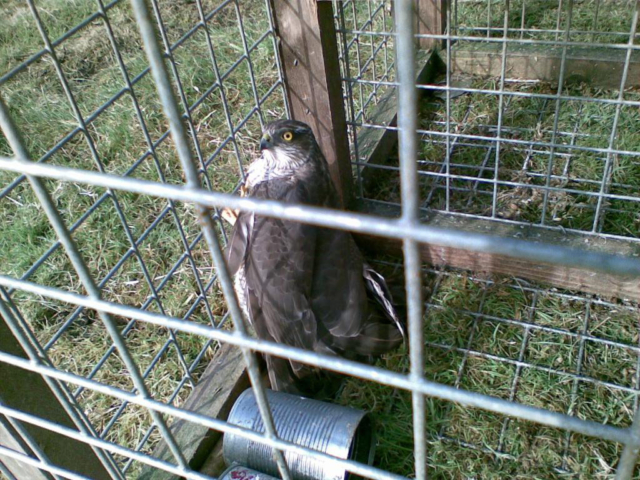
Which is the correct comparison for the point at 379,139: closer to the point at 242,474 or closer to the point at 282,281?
the point at 282,281

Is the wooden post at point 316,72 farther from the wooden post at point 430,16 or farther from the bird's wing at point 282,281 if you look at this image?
the wooden post at point 430,16

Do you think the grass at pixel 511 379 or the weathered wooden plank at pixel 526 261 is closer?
the grass at pixel 511 379

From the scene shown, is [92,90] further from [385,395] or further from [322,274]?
[385,395]

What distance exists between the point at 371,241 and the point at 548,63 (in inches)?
62.2

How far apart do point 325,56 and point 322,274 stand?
2.52 feet

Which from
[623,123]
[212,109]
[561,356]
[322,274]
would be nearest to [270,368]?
[322,274]

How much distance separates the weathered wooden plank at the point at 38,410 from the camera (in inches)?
53.1

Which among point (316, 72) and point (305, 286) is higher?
point (316, 72)

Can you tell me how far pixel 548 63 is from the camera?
3283mm

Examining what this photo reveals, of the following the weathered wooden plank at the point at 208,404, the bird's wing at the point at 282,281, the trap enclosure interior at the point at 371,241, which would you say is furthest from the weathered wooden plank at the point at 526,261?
the weathered wooden plank at the point at 208,404

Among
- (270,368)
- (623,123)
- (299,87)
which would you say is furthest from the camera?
(623,123)

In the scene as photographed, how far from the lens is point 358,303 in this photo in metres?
2.12

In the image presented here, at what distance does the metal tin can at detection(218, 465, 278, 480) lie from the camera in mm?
1761

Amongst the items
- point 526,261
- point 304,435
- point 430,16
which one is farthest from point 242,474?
point 430,16
